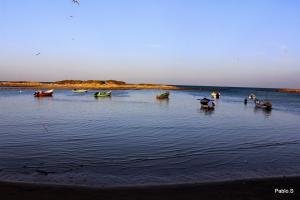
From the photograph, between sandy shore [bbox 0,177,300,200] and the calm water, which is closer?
sandy shore [bbox 0,177,300,200]

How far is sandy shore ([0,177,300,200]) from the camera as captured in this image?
10.2 meters

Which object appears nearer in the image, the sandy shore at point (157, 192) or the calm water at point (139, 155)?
the sandy shore at point (157, 192)

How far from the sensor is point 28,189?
1071cm

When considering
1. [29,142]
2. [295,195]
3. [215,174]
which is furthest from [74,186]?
[29,142]

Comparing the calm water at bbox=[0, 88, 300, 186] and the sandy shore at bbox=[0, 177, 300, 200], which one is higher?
the sandy shore at bbox=[0, 177, 300, 200]

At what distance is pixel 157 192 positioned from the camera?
10.8 meters

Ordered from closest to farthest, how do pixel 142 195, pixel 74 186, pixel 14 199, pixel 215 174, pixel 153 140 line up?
pixel 14 199
pixel 142 195
pixel 74 186
pixel 215 174
pixel 153 140

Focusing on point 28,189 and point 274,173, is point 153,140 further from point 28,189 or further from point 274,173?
point 28,189

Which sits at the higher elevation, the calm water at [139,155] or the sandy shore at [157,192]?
the sandy shore at [157,192]

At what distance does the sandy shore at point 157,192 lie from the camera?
1024 cm

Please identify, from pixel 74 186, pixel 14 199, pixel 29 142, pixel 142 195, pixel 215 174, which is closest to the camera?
pixel 14 199

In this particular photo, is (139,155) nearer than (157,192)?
No

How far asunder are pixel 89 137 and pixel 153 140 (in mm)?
3891

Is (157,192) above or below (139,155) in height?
above
